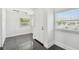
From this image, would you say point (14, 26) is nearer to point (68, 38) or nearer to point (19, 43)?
point (19, 43)

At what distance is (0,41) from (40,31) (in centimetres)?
61

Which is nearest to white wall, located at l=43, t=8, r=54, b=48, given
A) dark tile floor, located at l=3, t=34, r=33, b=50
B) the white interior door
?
the white interior door

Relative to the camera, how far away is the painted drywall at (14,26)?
1.21 m

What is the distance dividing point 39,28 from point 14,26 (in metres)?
0.39

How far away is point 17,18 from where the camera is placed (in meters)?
1.23

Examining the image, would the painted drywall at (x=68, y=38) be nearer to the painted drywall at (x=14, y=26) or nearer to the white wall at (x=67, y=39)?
the white wall at (x=67, y=39)

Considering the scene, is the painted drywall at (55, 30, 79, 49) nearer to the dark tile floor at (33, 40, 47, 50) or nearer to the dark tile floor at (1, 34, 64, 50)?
the dark tile floor at (1, 34, 64, 50)

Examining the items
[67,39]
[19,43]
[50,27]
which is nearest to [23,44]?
[19,43]

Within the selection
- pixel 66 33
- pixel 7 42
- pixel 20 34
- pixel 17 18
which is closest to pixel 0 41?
pixel 7 42

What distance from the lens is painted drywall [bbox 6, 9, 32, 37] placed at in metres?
1.21

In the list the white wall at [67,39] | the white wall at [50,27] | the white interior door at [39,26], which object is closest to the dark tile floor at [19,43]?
the white interior door at [39,26]

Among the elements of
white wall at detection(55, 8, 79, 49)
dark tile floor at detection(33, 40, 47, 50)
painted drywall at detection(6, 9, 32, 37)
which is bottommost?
dark tile floor at detection(33, 40, 47, 50)

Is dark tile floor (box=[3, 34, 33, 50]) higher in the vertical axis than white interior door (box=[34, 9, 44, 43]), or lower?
lower

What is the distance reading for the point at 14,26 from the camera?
1257mm
